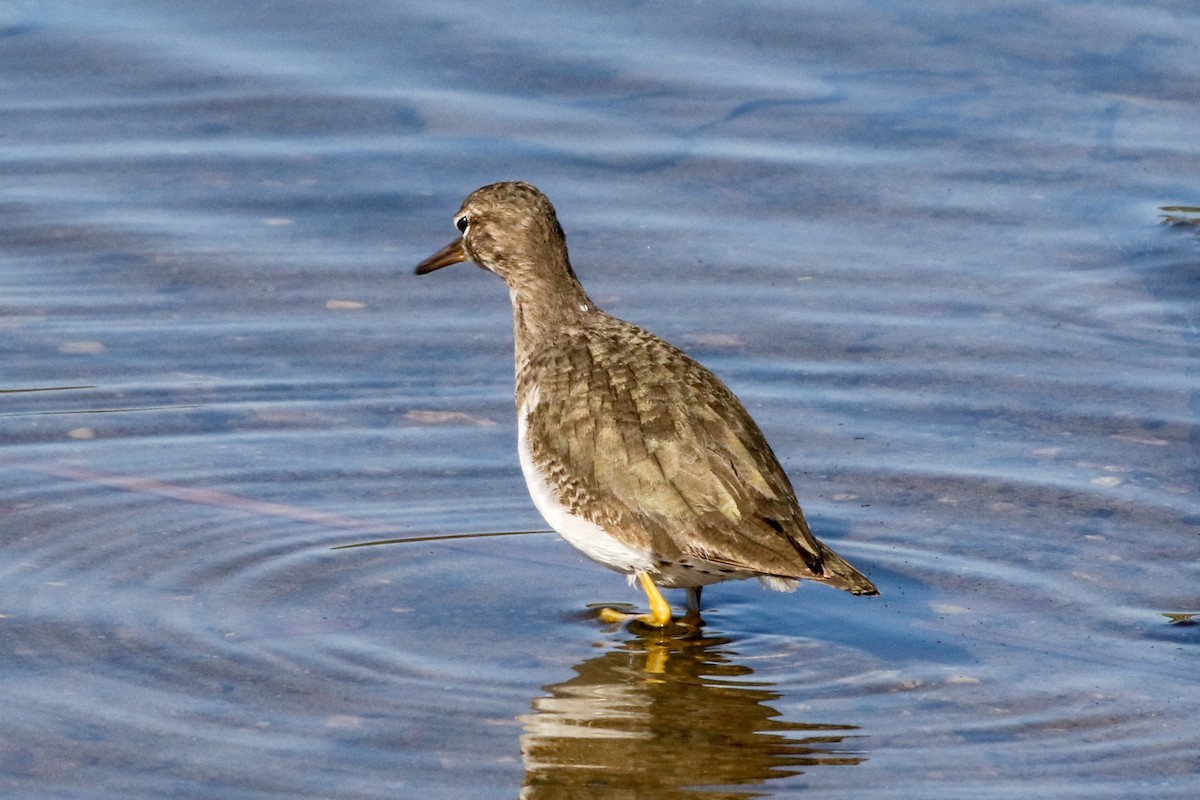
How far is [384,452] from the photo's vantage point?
28.9 feet

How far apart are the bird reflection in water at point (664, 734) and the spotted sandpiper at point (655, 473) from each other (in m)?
0.36

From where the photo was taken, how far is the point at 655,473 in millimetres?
7113

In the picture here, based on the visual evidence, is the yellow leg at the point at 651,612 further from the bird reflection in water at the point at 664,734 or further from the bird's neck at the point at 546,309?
the bird's neck at the point at 546,309

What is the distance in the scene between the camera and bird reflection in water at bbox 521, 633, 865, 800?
20.7 ft

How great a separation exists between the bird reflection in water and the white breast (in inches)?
14.0

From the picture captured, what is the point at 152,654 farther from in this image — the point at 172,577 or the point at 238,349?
the point at 238,349

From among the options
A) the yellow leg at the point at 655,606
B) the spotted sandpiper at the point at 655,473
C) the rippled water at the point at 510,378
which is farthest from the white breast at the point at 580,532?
the rippled water at the point at 510,378

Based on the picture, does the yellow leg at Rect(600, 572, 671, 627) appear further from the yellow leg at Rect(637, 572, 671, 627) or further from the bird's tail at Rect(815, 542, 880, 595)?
the bird's tail at Rect(815, 542, 880, 595)

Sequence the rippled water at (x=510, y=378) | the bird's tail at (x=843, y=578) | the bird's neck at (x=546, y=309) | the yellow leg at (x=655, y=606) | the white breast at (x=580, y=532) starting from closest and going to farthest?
1. the rippled water at (x=510, y=378)
2. the bird's tail at (x=843, y=578)
3. the white breast at (x=580, y=532)
4. the yellow leg at (x=655, y=606)
5. the bird's neck at (x=546, y=309)

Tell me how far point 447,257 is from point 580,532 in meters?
1.89

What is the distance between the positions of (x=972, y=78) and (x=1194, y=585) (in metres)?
6.02

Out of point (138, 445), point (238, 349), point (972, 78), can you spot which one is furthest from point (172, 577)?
point (972, 78)

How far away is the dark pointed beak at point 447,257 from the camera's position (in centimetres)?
861

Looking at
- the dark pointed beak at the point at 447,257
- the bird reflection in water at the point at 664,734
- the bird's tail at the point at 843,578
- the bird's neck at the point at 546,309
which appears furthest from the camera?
the dark pointed beak at the point at 447,257
